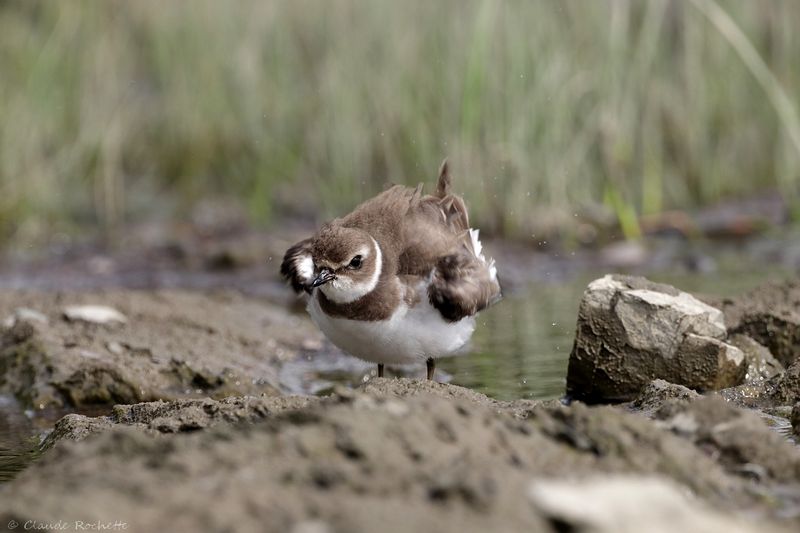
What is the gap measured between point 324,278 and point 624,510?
106 inches

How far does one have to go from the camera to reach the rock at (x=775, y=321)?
5.65 metres

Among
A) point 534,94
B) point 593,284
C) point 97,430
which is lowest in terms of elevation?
point 97,430

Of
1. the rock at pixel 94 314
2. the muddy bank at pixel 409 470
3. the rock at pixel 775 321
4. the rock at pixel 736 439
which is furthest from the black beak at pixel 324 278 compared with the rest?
the rock at pixel 94 314

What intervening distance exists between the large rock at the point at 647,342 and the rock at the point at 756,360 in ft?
0.38

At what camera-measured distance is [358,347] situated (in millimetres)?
5141

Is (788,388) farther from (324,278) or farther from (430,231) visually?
(324,278)

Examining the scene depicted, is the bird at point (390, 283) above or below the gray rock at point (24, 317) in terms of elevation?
above

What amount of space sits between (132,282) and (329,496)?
7.49 m

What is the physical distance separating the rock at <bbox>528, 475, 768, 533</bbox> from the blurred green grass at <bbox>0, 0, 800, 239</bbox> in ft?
21.2

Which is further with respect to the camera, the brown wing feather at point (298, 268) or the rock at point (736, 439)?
the brown wing feather at point (298, 268)

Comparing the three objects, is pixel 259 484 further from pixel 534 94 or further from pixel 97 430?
pixel 534 94

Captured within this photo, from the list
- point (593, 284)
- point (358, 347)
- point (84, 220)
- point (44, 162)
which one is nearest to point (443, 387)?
point (358, 347)

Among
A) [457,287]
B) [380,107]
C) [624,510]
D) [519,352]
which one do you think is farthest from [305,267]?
[380,107]

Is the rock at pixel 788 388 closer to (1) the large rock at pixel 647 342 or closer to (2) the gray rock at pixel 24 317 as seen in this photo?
(1) the large rock at pixel 647 342
